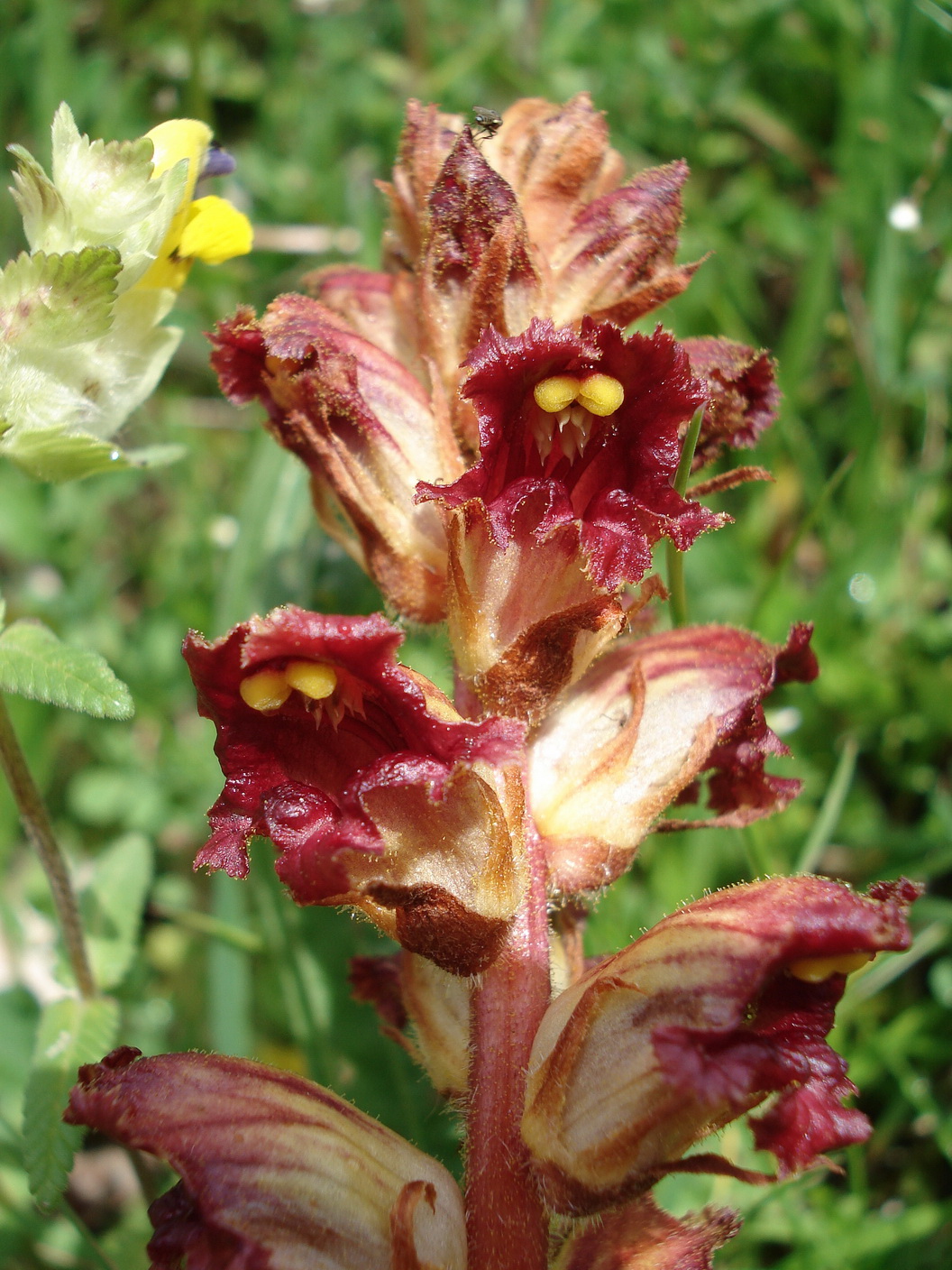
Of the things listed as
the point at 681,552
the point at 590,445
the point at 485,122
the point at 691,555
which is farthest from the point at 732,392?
the point at 691,555

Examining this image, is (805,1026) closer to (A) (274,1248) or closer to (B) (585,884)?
(B) (585,884)

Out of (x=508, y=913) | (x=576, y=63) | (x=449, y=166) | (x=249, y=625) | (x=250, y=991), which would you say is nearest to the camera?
(x=249, y=625)

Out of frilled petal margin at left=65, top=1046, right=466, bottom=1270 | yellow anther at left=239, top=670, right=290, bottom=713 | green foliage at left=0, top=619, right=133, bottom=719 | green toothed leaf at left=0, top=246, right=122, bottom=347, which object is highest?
green toothed leaf at left=0, top=246, right=122, bottom=347

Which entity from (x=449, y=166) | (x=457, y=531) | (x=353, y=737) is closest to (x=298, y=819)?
(x=353, y=737)

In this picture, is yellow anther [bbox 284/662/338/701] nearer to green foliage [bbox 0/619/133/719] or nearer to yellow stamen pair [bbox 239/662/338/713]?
yellow stamen pair [bbox 239/662/338/713]

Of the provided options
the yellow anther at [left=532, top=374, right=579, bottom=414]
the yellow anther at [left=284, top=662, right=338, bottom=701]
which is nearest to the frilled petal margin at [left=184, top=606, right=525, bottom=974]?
the yellow anther at [left=284, top=662, right=338, bottom=701]

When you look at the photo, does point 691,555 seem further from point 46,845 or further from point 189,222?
point 46,845

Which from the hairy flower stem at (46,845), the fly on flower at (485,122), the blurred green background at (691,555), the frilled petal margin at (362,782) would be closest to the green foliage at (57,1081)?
the hairy flower stem at (46,845)
